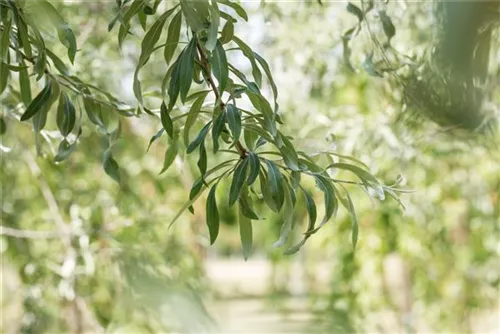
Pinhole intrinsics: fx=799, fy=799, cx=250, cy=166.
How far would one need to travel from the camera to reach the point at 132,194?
244 centimetres

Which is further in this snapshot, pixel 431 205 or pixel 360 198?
pixel 431 205

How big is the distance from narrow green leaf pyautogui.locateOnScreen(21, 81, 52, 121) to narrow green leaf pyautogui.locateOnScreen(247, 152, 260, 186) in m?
0.29

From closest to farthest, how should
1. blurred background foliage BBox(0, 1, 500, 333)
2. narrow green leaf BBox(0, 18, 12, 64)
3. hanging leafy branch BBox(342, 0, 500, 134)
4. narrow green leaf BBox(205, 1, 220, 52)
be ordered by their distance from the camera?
hanging leafy branch BBox(342, 0, 500, 134), narrow green leaf BBox(205, 1, 220, 52), narrow green leaf BBox(0, 18, 12, 64), blurred background foliage BBox(0, 1, 500, 333)

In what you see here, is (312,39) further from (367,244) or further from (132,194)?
(367,244)

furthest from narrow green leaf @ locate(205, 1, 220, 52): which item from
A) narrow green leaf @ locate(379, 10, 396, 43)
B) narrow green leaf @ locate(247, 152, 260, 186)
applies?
narrow green leaf @ locate(379, 10, 396, 43)

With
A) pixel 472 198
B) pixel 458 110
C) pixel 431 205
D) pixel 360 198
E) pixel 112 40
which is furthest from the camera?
pixel 472 198

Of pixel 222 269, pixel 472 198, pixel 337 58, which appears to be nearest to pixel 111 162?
pixel 337 58

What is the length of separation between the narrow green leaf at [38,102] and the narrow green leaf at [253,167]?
0.29m

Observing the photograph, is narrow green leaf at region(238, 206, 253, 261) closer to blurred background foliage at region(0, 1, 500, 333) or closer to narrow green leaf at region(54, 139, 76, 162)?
narrow green leaf at region(54, 139, 76, 162)

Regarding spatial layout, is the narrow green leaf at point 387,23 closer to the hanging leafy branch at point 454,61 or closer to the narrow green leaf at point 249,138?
the hanging leafy branch at point 454,61

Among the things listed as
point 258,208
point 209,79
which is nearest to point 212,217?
point 209,79

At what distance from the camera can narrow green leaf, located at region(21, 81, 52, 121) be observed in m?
0.93

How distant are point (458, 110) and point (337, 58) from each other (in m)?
1.43

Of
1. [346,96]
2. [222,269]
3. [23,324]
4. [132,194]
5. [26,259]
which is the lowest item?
[222,269]
